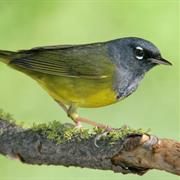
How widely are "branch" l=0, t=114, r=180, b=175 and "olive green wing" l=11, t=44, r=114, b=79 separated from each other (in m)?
0.92

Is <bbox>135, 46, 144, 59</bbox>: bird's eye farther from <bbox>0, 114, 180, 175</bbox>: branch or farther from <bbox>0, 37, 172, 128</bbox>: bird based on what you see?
<bbox>0, 114, 180, 175</bbox>: branch

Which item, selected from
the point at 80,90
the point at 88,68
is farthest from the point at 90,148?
the point at 88,68

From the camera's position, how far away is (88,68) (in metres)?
7.14

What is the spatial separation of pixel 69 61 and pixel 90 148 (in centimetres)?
167

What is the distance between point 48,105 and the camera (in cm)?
951

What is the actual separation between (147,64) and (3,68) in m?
3.37

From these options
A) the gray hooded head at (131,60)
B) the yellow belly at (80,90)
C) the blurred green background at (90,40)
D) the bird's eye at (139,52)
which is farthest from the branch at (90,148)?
the blurred green background at (90,40)

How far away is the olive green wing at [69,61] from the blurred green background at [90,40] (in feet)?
6.11

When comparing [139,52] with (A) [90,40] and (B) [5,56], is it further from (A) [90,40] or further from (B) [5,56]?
(A) [90,40]

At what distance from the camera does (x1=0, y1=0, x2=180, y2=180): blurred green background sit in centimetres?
910

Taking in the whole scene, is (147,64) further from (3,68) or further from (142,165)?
(3,68)

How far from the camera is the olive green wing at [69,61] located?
23.1 feet

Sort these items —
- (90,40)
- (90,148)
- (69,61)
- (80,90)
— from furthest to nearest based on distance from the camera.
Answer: (90,40)
(69,61)
(80,90)
(90,148)

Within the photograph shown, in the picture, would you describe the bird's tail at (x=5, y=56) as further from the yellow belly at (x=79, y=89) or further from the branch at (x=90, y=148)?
the branch at (x=90, y=148)
